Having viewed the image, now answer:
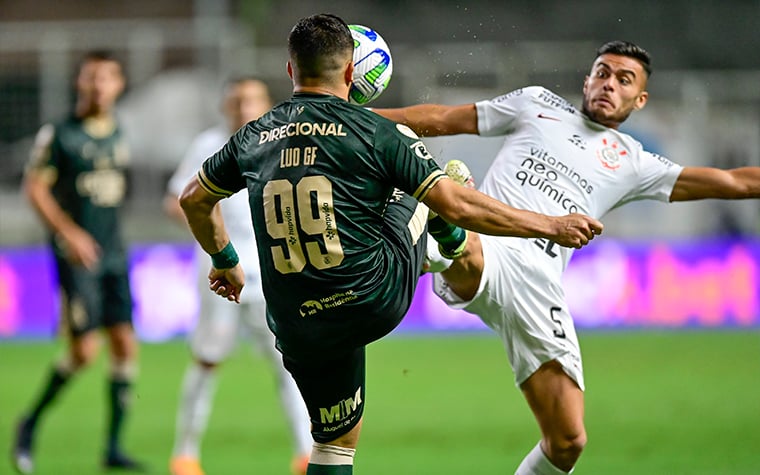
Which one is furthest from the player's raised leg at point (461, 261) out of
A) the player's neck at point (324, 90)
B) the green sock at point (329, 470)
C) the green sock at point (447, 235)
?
the green sock at point (329, 470)

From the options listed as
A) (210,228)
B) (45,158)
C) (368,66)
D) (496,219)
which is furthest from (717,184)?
(45,158)

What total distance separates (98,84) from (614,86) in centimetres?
456

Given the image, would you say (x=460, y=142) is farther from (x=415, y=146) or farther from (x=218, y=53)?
(x=415, y=146)

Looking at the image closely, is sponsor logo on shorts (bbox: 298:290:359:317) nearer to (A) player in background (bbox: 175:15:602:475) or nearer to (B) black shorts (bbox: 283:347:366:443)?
(A) player in background (bbox: 175:15:602:475)

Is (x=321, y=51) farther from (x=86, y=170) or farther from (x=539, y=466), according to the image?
(x=86, y=170)

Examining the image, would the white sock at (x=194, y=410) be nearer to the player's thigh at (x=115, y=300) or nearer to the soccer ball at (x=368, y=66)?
the player's thigh at (x=115, y=300)

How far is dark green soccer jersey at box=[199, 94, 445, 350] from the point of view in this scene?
4.77 m

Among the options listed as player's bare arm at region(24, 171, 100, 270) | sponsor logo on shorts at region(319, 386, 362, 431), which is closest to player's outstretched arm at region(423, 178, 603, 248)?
sponsor logo on shorts at region(319, 386, 362, 431)

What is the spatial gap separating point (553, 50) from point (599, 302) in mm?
4525

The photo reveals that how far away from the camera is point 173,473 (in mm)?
8156

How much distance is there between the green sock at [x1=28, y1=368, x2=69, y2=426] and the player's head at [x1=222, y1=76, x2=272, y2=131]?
233cm

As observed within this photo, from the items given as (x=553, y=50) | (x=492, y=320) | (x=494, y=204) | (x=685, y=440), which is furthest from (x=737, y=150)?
(x=494, y=204)

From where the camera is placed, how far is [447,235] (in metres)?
5.39

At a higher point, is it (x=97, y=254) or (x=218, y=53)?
(x=218, y=53)
